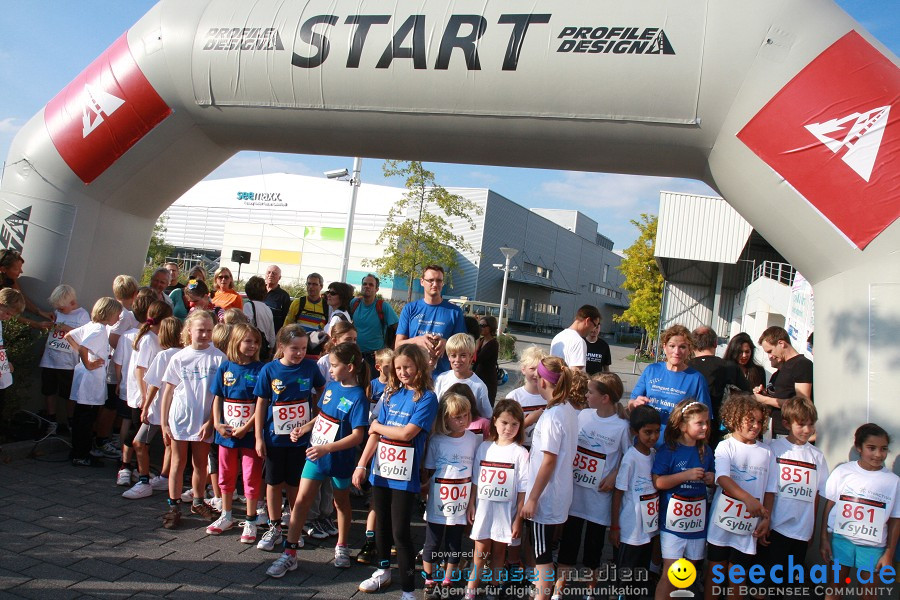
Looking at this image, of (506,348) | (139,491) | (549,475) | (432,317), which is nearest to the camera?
(549,475)

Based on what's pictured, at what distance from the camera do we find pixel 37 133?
6316 millimetres

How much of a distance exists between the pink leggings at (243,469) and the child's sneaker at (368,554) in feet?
2.74

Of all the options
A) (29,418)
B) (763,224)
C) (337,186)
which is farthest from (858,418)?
(337,186)

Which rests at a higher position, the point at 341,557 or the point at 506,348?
the point at 506,348

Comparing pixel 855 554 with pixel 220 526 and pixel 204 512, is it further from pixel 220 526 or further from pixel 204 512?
pixel 204 512

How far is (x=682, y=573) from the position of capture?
11.8ft

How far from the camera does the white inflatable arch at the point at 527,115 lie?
13.4ft

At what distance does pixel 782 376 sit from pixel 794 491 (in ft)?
4.92

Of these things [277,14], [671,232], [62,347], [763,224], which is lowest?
[62,347]

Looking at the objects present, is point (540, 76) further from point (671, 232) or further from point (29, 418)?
point (671, 232)

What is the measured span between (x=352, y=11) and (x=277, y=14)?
0.69 meters

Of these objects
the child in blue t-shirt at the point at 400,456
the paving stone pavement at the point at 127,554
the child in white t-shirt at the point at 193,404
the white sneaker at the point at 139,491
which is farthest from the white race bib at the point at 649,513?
the white sneaker at the point at 139,491

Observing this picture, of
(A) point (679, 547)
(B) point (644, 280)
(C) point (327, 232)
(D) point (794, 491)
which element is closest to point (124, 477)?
(A) point (679, 547)

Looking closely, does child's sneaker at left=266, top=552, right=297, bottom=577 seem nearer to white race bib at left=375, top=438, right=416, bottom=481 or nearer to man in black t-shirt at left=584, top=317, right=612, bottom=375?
white race bib at left=375, top=438, right=416, bottom=481
